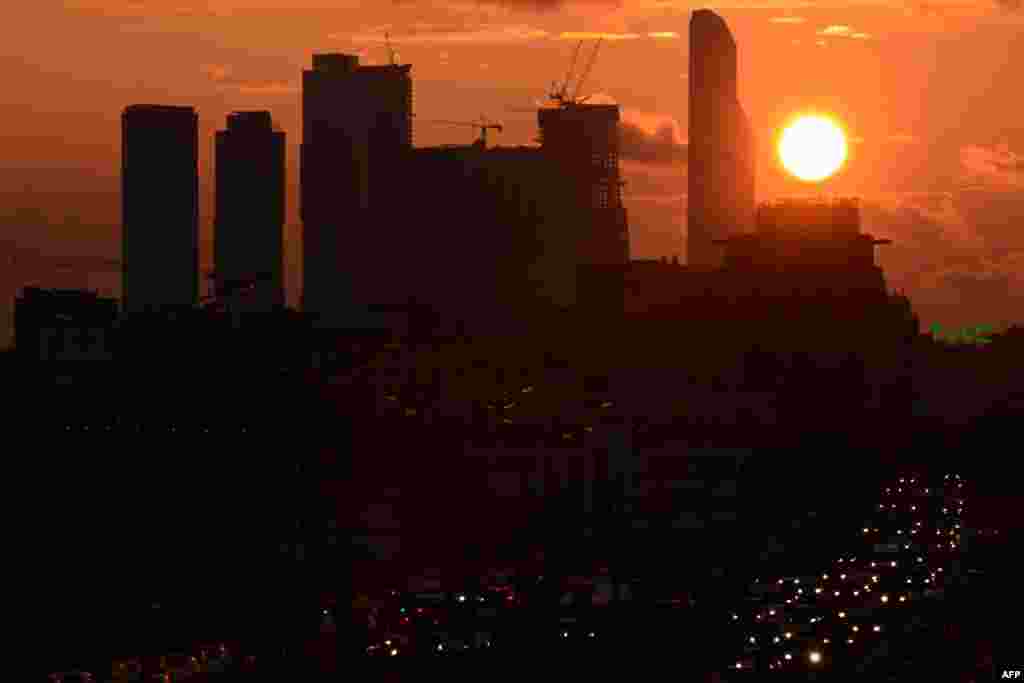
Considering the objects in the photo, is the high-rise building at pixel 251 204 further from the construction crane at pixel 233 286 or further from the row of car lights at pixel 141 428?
the row of car lights at pixel 141 428

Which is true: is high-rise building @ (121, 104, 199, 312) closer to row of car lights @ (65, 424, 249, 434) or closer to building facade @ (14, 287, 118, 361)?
building facade @ (14, 287, 118, 361)

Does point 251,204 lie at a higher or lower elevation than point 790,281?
higher

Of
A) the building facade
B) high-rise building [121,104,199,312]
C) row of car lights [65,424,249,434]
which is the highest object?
high-rise building [121,104,199,312]

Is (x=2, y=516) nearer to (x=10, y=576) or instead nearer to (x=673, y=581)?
(x=10, y=576)

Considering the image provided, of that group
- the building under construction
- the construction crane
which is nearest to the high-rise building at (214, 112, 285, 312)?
the construction crane

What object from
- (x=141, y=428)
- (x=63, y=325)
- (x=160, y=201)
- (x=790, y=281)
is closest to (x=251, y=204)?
(x=160, y=201)

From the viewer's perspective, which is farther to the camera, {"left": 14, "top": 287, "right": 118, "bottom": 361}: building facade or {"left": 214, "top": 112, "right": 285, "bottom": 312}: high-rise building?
{"left": 214, "top": 112, "right": 285, "bottom": 312}: high-rise building

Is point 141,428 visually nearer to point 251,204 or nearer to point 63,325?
point 63,325

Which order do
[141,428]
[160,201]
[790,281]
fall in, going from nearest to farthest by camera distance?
1. [141,428]
2. [790,281]
3. [160,201]
